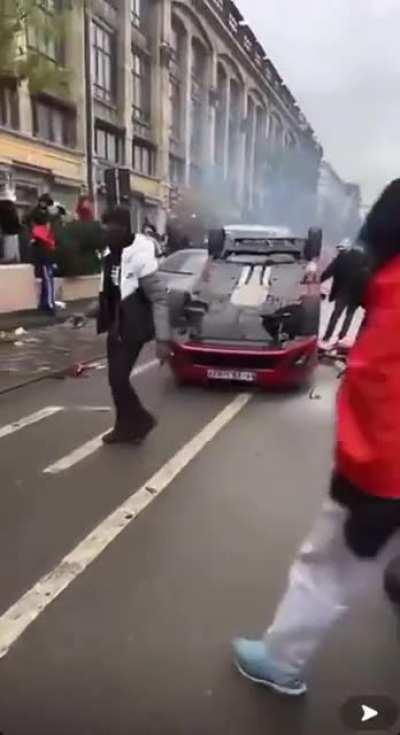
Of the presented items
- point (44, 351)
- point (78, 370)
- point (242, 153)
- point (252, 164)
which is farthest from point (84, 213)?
point (252, 164)

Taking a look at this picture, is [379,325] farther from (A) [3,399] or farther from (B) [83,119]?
(B) [83,119]

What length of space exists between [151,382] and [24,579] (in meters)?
5.41

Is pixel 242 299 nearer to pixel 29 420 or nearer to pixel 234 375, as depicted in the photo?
pixel 234 375

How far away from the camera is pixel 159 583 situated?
3.77 m

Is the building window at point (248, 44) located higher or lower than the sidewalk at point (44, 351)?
higher

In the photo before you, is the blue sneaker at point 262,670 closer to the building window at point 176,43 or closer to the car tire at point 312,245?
the car tire at point 312,245

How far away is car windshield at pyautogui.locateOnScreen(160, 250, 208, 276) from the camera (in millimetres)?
11884

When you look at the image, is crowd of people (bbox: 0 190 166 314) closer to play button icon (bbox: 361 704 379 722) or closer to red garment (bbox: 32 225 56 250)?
red garment (bbox: 32 225 56 250)

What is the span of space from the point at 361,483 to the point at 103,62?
38.7 metres

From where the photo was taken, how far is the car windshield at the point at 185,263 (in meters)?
11.9

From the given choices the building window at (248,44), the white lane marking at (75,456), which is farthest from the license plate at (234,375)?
the building window at (248,44)

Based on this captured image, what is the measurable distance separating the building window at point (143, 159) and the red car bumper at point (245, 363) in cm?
3448

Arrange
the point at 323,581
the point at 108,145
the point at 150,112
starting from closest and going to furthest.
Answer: the point at 323,581, the point at 108,145, the point at 150,112

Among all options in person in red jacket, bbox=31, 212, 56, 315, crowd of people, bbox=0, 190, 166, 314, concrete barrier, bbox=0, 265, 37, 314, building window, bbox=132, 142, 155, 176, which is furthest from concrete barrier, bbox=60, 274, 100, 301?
building window, bbox=132, 142, 155, 176
